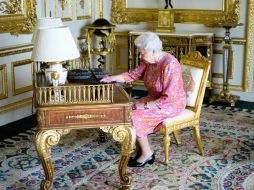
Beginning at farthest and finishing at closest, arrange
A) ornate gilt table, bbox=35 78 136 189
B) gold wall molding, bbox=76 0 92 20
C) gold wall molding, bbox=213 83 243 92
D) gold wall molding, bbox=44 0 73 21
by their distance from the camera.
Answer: gold wall molding, bbox=76 0 92 20 → gold wall molding, bbox=213 83 243 92 → gold wall molding, bbox=44 0 73 21 → ornate gilt table, bbox=35 78 136 189

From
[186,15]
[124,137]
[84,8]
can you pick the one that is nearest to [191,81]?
[124,137]

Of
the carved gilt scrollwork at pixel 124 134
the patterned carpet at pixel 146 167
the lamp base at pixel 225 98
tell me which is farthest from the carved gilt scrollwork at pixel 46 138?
the lamp base at pixel 225 98

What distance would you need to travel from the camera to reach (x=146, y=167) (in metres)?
3.59

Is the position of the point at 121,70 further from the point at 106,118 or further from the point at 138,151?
the point at 106,118

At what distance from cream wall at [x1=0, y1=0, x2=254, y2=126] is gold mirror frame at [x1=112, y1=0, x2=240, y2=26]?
8 cm

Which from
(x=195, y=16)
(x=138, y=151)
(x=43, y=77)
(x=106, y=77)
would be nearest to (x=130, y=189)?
(x=138, y=151)

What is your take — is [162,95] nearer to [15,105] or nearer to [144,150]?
[144,150]

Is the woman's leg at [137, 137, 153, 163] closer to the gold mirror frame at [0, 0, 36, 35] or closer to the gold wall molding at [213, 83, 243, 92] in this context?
the gold mirror frame at [0, 0, 36, 35]

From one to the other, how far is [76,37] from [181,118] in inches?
118

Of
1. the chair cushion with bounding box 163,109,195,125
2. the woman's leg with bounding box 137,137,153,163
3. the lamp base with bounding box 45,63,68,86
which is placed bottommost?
the woman's leg with bounding box 137,137,153,163

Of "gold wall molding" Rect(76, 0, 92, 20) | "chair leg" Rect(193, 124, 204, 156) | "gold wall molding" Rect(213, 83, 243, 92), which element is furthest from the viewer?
"gold wall molding" Rect(76, 0, 92, 20)

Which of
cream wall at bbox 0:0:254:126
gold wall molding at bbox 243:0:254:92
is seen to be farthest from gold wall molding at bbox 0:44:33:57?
gold wall molding at bbox 243:0:254:92

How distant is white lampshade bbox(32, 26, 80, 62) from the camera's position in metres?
2.82

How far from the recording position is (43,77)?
3285mm
